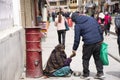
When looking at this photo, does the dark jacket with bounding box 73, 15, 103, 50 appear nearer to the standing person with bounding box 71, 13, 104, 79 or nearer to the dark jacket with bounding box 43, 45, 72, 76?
the standing person with bounding box 71, 13, 104, 79

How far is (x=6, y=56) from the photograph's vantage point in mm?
6938

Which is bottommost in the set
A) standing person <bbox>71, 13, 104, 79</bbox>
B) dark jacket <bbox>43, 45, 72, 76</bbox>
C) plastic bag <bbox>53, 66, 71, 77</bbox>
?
plastic bag <bbox>53, 66, 71, 77</bbox>

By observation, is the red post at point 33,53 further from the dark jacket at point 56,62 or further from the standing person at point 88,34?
the standing person at point 88,34

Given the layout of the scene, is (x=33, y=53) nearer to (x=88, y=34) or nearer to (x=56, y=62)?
(x=56, y=62)

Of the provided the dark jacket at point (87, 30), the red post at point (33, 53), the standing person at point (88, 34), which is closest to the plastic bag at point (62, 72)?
the red post at point (33, 53)

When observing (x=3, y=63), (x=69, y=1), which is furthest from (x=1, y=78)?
(x=69, y=1)

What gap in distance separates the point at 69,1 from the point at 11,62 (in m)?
111

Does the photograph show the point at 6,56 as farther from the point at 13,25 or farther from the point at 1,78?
the point at 13,25

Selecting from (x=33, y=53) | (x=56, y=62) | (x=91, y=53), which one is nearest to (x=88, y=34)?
(x=91, y=53)

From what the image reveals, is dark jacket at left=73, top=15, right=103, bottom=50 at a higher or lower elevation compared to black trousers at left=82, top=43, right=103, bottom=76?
higher

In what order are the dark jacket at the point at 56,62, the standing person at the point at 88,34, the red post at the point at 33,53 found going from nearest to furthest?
the standing person at the point at 88,34 < the red post at the point at 33,53 < the dark jacket at the point at 56,62

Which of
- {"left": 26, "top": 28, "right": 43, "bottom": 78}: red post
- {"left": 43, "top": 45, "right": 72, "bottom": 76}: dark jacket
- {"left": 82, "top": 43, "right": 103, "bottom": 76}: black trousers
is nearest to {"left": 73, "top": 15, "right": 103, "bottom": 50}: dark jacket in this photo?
{"left": 82, "top": 43, "right": 103, "bottom": 76}: black trousers

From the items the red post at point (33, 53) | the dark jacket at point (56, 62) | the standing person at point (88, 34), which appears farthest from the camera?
the dark jacket at point (56, 62)

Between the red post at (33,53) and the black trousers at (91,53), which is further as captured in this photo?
the red post at (33,53)
